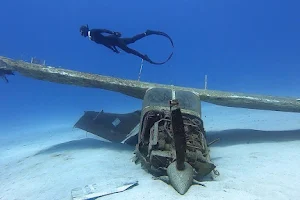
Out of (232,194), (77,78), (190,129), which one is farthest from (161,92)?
(232,194)

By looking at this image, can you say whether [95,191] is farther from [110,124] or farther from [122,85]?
[110,124]

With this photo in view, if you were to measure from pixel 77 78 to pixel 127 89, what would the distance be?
1.81 metres

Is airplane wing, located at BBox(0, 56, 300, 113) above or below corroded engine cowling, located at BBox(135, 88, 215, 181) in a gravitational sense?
above

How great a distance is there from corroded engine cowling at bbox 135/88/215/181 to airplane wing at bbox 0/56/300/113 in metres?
1.63

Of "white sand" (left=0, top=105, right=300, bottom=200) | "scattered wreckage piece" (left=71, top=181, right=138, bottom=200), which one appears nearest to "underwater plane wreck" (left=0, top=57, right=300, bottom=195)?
"white sand" (left=0, top=105, right=300, bottom=200)

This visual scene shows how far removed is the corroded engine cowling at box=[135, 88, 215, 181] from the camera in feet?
18.7

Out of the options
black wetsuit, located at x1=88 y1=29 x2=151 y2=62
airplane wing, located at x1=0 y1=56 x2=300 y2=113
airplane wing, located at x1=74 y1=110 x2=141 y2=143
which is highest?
black wetsuit, located at x1=88 y1=29 x2=151 y2=62

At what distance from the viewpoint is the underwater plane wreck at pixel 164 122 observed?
5.16 meters

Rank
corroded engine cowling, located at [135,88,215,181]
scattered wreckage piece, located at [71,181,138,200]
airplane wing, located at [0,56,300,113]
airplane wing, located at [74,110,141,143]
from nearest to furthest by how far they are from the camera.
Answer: scattered wreckage piece, located at [71,181,138,200] → corroded engine cowling, located at [135,88,215,181] → airplane wing, located at [0,56,300,113] → airplane wing, located at [74,110,141,143]

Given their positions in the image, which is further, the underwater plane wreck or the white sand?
the underwater plane wreck

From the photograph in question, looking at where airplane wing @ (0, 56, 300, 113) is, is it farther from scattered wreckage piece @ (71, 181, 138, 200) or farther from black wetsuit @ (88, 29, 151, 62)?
scattered wreckage piece @ (71, 181, 138, 200)

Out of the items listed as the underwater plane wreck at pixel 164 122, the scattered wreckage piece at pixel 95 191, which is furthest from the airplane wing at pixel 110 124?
the scattered wreckage piece at pixel 95 191

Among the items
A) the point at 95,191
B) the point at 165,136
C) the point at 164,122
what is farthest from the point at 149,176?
the point at 164,122

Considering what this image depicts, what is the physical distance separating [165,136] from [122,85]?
3.97m
